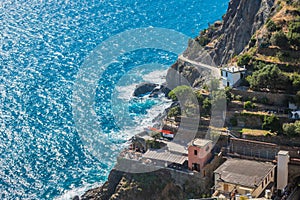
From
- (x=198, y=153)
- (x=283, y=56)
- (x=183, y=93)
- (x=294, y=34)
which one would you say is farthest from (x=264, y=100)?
(x=183, y=93)

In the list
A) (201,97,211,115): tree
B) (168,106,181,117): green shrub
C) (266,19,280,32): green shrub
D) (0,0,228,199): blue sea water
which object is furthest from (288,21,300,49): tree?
(0,0,228,199): blue sea water

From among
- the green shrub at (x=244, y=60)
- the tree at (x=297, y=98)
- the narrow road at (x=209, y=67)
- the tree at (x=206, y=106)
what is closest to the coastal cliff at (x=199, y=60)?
the narrow road at (x=209, y=67)

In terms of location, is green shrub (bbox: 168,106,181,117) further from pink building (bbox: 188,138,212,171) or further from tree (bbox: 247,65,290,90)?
tree (bbox: 247,65,290,90)

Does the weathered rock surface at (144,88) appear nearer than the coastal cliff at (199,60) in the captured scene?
No

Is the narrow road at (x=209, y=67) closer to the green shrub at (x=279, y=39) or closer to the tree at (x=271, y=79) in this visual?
the tree at (x=271, y=79)

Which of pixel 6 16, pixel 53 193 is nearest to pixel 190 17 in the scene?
pixel 6 16

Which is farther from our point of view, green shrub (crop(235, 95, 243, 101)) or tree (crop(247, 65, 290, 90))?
green shrub (crop(235, 95, 243, 101))

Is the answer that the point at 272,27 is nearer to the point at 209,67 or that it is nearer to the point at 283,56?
the point at 283,56

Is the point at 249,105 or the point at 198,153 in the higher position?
the point at 249,105
